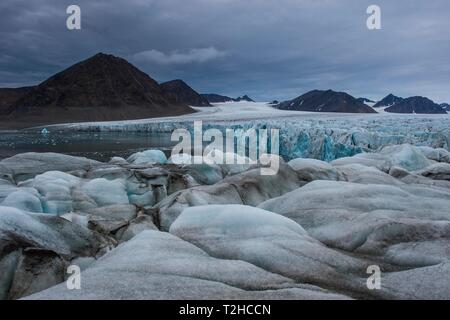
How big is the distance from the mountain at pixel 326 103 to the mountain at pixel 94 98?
130 feet

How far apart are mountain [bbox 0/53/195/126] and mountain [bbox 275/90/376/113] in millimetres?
39657

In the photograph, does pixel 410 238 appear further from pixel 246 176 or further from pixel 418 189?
pixel 246 176

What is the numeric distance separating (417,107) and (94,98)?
111927 mm

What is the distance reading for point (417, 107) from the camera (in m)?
148

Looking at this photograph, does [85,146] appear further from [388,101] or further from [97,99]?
[388,101]

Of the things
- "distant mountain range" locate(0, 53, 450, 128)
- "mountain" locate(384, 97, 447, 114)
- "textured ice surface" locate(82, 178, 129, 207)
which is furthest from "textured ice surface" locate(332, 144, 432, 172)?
"mountain" locate(384, 97, 447, 114)

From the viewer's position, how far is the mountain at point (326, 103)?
5079 inches

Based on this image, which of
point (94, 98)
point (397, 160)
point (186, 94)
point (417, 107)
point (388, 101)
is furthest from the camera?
point (388, 101)

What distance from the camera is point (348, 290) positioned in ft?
12.0

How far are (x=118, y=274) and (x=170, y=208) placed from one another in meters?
4.60

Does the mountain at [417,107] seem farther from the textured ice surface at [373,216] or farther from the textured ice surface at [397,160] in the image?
the textured ice surface at [373,216]

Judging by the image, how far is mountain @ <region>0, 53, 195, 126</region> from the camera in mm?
97062

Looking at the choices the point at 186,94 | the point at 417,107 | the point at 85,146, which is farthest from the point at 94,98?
the point at 417,107
